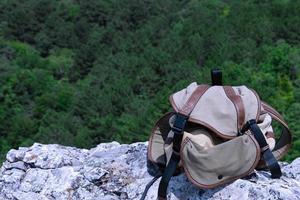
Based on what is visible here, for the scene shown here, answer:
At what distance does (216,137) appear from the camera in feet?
15.1

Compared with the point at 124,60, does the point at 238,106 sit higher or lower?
higher

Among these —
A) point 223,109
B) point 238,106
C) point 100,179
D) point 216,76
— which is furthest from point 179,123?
point 100,179

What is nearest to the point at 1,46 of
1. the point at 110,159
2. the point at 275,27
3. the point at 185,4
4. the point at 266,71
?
the point at 185,4

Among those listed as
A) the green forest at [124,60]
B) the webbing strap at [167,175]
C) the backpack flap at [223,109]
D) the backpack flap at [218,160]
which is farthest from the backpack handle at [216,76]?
the green forest at [124,60]

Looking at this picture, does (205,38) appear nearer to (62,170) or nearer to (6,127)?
(6,127)

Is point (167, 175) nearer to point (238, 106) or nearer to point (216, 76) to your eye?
point (238, 106)

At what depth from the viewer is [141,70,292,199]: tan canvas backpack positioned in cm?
447

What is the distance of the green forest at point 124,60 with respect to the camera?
48656 millimetres

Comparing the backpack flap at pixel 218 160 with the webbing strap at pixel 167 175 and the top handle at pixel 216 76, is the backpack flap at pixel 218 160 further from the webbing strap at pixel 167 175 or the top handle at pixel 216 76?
the top handle at pixel 216 76

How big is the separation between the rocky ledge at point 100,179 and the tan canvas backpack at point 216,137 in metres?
0.12

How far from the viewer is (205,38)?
224 feet

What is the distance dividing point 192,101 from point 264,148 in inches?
24.9

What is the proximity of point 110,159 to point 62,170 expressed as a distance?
1.48 feet

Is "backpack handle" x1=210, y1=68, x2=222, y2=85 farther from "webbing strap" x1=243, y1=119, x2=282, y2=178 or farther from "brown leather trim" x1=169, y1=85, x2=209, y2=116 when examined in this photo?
"webbing strap" x1=243, y1=119, x2=282, y2=178
